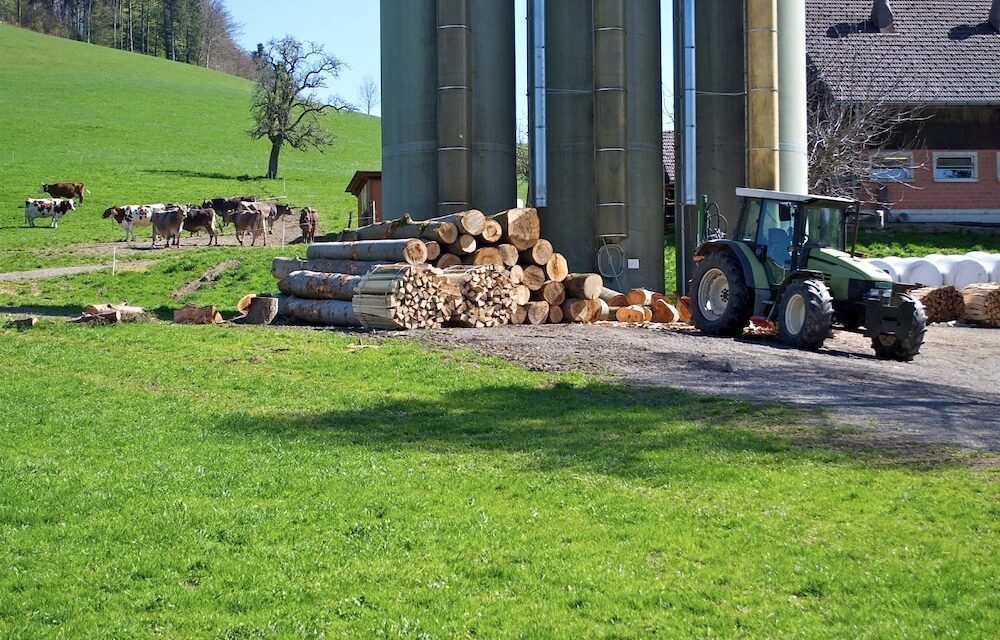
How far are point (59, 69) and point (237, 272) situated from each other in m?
75.2

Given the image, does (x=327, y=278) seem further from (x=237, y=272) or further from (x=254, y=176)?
(x=254, y=176)

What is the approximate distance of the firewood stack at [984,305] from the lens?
80.2 feet

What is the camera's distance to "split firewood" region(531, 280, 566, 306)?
20409 mm

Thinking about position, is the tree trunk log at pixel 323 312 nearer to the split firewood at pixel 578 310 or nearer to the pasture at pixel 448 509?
the split firewood at pixel 578 310

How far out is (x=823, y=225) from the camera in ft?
62.2

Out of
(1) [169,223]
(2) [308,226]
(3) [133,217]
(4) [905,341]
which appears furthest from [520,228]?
(3) [133,217]

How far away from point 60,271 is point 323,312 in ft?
43.0

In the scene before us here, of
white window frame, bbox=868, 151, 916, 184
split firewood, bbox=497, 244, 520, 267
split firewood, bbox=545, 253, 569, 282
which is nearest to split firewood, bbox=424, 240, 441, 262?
split firewood, bbox=497, 244, 520, 267

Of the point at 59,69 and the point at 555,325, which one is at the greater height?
the point at 59,69

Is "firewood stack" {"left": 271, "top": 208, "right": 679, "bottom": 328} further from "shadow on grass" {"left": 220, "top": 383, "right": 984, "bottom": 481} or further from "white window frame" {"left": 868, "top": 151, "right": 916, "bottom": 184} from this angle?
"white window frame" {"left": 868, "top": 151, "right": 916, "bottom": 184}

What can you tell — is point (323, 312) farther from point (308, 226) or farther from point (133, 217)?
point (133, 217)

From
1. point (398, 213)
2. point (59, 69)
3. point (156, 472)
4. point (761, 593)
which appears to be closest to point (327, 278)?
point (398, 213)

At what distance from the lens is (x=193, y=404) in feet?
39.1

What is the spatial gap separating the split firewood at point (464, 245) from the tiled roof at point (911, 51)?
77.4 feet
